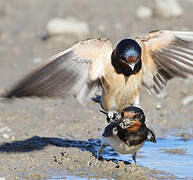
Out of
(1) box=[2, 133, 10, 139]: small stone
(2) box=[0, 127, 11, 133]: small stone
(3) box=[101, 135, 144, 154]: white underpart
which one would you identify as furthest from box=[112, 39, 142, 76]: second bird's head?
(2) box=[0, 127, 11, 133]: small stone

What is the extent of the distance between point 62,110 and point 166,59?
2.37m

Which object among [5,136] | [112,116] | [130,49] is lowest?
[5,136]

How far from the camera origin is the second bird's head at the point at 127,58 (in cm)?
600

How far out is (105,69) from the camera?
250 inches

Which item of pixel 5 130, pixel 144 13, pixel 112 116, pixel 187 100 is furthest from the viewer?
pixel 144 13

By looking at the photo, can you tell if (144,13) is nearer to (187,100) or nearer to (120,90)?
(187,100)

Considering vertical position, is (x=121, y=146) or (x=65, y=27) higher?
(x=65, y=27)

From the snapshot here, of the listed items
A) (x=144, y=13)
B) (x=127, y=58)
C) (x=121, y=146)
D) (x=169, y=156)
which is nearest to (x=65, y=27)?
(x=144, y=13)

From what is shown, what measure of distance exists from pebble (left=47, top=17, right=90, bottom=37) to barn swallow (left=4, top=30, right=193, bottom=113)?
18.1ft

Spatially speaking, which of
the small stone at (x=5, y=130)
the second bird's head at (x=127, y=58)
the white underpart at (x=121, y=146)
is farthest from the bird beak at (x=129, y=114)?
the small stone at (x=5, y=130)

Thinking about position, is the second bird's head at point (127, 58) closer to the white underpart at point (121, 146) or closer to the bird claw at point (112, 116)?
the bird claw at point (112, 116)

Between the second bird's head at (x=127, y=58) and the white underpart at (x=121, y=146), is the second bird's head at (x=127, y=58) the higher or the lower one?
the higher one

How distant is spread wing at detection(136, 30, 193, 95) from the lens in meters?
6.51

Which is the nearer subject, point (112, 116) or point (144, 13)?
point (112, 116)
